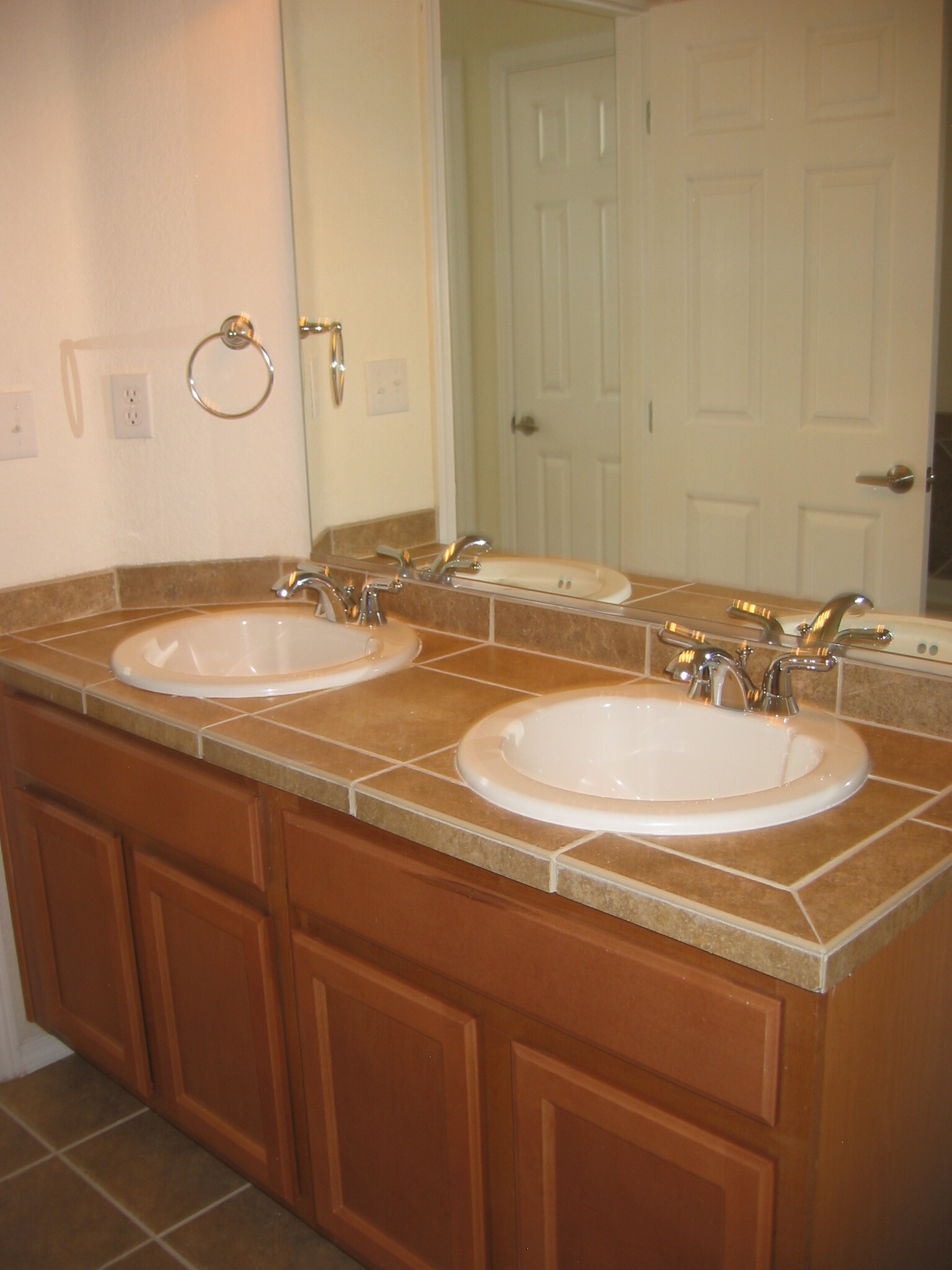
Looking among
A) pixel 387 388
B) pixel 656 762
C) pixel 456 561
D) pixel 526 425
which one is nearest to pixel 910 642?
pixel 656 762

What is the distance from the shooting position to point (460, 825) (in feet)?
4.06

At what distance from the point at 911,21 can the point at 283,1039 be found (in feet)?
4.66

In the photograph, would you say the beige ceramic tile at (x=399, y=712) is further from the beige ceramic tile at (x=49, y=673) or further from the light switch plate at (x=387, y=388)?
the light switch plate at (x=387, y=388)

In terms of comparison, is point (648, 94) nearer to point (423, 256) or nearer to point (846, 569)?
point (423, 256)

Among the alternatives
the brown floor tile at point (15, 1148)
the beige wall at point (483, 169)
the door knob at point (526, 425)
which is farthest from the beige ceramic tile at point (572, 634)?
the brown floor tile at point (15, 1148)

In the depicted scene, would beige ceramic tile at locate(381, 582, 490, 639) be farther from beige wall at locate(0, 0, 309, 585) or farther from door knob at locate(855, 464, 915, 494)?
door knob at locate(855, 464, 915, 494)

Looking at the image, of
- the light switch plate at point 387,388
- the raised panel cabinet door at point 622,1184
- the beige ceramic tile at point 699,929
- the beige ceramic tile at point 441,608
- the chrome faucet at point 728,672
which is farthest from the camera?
the light switch plate at point 387,388

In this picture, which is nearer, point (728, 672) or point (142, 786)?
point (728, 672)

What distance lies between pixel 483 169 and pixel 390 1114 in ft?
4.31

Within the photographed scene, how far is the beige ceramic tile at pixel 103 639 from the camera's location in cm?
192

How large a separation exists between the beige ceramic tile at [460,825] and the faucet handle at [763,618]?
441 millimetres

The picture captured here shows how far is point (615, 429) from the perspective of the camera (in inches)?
65.4

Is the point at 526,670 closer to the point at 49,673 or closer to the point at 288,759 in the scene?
the point at 288,759

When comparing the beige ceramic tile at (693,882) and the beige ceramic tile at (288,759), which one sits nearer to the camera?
the beige ceramic tile at (693,882)
